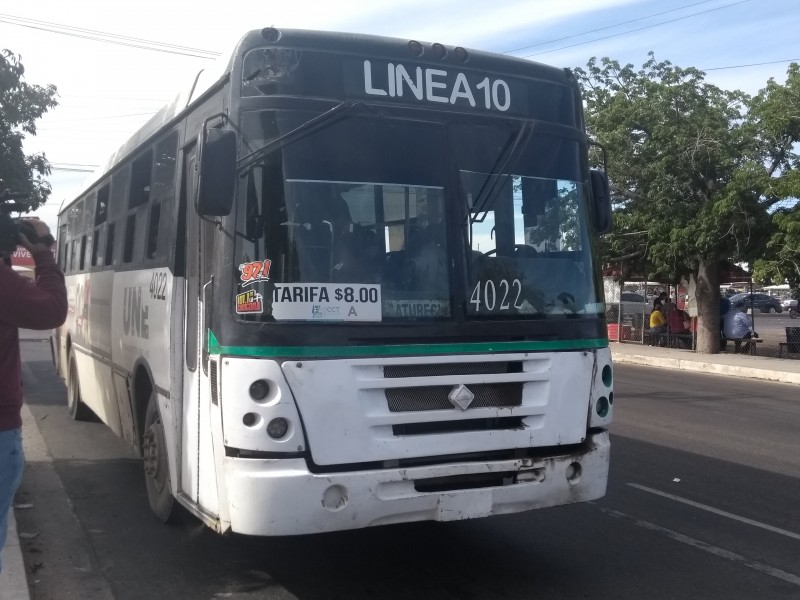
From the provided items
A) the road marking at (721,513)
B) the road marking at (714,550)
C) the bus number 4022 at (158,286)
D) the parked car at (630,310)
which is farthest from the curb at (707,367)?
the bus number 4022 at (158,286)

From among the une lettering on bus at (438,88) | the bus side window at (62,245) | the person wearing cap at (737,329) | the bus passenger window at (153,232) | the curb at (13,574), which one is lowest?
the curb at (13,574)

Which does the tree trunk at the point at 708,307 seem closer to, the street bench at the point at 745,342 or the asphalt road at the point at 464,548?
the street bench at the point at 745,342

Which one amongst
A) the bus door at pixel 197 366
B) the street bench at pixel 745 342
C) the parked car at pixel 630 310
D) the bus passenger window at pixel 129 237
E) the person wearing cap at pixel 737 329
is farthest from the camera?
the parked car at pixel 630 310

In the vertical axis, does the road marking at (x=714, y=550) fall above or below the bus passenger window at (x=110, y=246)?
below

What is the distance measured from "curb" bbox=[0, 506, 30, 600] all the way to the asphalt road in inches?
6.3

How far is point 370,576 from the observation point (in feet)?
19.0

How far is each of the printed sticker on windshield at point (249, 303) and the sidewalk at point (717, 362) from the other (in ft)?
54.6

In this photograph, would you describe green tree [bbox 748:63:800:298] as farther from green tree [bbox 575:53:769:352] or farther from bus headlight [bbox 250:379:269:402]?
bus headlight [bbox 250:379:269:402]

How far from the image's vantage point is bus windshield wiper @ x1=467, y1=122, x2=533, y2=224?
215 inches

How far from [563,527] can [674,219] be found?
1777cm

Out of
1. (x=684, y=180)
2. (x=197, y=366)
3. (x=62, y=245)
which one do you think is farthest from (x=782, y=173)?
(x=197, y=366)

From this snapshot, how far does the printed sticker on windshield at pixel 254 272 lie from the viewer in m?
4.99

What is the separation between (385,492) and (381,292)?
3.57 feet

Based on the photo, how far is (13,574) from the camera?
5387 millimetres
